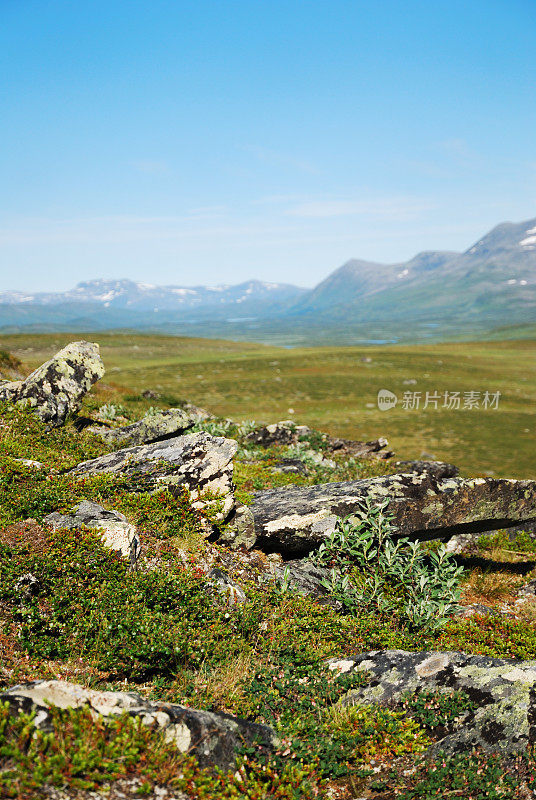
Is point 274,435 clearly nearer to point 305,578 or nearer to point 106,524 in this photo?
point 305,578

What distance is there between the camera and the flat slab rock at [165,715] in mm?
4781

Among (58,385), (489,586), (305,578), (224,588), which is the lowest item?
(489,586)

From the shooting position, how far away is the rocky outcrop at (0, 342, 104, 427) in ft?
51.4

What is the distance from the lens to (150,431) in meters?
15.5

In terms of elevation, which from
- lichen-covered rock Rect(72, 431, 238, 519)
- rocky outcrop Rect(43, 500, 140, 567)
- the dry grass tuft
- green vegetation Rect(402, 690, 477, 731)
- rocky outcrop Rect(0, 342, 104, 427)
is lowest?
the dry grass tuft

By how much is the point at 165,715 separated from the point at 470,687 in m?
4.11

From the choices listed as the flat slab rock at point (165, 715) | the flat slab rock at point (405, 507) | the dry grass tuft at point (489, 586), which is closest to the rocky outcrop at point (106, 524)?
→ the flat slab rock at point (405, 507)

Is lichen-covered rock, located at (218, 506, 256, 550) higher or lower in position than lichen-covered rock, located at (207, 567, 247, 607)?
higher

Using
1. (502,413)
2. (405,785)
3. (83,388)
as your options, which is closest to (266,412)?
(502,413)

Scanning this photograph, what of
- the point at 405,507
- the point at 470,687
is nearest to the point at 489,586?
the point at 405,507

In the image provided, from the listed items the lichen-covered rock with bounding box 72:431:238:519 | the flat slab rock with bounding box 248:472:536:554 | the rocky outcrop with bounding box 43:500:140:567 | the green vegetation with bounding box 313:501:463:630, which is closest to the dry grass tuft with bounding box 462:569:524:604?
the flat slab rock with bounding box 248:472:536:554

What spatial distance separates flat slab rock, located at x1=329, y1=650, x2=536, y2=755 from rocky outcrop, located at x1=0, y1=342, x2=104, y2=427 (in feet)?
39.7

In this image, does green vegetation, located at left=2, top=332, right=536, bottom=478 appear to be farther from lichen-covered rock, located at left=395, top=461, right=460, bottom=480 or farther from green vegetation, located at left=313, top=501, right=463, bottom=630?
green vegetation, located at left=313, top=501, right=463, bottom=630

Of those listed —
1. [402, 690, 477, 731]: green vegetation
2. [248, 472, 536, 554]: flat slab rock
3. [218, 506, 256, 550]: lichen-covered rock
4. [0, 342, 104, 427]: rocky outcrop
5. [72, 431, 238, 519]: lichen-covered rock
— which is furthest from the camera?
[0, 342, 104, 427]: rocky outcrop
